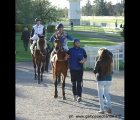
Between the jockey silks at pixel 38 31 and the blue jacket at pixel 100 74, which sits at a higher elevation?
the jockey silks at pixel 38 31

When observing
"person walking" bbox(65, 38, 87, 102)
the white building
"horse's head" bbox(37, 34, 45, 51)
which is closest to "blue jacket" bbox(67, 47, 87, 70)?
"person walking" bbox(65, 38, 87, 102)

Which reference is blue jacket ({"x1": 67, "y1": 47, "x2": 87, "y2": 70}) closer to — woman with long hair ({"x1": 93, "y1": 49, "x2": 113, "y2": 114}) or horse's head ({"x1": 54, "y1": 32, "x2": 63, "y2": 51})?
horse's head ({"x1": 54, "y1": 32, "x2": 63, "y2": 51})

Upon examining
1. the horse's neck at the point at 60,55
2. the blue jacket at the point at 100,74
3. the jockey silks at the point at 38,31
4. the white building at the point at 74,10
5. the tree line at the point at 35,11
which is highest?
the white building at the point at 74,10

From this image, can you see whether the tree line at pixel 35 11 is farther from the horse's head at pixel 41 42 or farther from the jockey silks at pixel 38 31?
the horse's head at pixel 41 42

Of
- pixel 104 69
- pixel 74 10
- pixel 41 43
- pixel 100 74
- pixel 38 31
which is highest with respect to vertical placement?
pixel 74 10

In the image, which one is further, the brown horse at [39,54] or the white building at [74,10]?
the white building at [74,10]

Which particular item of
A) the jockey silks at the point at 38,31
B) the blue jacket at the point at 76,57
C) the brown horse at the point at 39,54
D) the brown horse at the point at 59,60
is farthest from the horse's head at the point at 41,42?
the blue jacket at the point at 76,57

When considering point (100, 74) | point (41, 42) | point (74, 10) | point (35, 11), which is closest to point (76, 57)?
point (100, 74)

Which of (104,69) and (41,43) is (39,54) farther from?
(104,69)

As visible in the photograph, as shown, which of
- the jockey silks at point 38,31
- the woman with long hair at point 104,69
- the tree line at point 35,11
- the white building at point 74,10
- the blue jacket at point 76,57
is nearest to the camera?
the woman with long hair at point 104,69
